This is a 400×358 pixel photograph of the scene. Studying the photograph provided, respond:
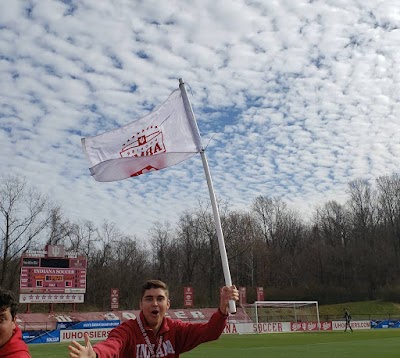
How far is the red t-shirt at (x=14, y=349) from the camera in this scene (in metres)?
3.54

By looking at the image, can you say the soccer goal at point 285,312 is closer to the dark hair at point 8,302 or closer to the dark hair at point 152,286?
the dark hair at point 152,286

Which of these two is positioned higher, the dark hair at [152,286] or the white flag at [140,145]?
the white flag at [140,145]

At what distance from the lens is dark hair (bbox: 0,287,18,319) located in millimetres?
3609

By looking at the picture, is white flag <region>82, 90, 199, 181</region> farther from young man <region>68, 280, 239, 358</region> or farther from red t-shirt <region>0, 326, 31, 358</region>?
red t-shirt <region>0, 326, 31, 358</region>

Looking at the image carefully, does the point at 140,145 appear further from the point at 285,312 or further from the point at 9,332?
the point at 285,312

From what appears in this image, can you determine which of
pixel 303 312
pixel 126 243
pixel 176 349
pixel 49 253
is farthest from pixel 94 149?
pixel 126 243

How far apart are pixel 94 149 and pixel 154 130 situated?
1.02 metres

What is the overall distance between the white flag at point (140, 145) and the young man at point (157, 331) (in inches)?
139

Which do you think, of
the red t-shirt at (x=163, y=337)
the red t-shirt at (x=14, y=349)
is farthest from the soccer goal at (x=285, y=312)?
the red t-shirt at (x=14, y=349)

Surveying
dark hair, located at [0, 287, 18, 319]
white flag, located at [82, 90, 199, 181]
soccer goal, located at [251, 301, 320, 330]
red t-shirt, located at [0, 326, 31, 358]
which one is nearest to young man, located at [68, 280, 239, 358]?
red t-shirt, located at [0, 326, 31, 358]

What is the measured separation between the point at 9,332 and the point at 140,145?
15.3 ft

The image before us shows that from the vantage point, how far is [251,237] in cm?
8394

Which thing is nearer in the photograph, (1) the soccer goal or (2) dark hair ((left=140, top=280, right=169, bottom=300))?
(2) dark hair ((left=140, top=280, right=169, bottom=300))

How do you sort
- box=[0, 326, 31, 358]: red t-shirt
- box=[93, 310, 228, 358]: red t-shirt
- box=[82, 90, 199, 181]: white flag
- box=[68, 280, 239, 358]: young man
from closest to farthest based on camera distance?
box=[0, 326, 31, 358]: red t-shirt, box=[93, 310, 228, 358]: red t-shirt, box=[68, 280, 239, 358]: young man, box=[82, 90, 199, 181]: white flag
